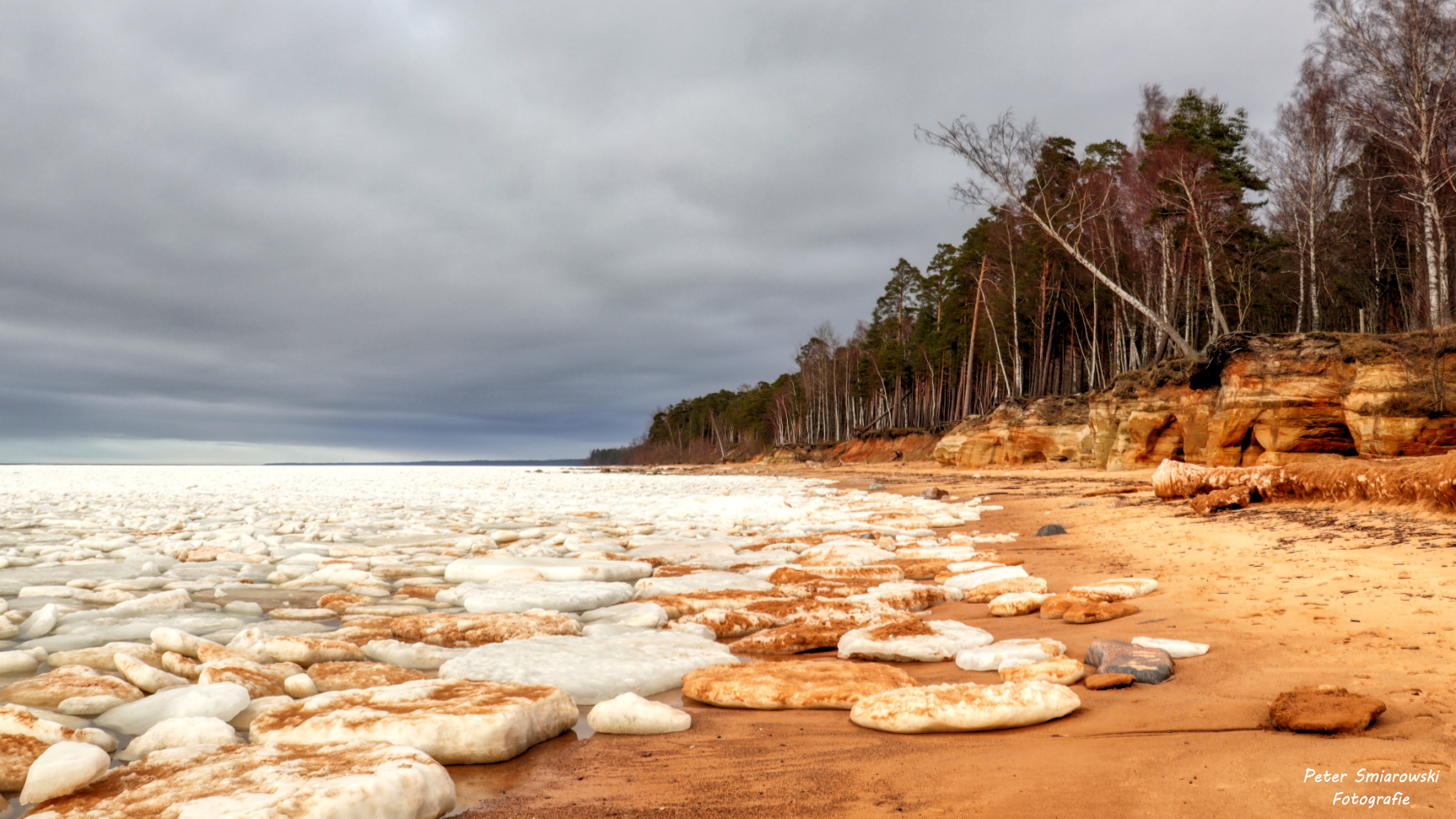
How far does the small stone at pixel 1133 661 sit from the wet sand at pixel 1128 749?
47mm

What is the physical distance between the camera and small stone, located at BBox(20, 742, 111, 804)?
1564 millimetres

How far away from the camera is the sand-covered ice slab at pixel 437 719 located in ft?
6.30

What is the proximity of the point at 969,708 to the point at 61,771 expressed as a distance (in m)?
2.33

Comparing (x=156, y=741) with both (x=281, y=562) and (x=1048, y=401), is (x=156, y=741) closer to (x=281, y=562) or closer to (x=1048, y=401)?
(x=281, y=562)

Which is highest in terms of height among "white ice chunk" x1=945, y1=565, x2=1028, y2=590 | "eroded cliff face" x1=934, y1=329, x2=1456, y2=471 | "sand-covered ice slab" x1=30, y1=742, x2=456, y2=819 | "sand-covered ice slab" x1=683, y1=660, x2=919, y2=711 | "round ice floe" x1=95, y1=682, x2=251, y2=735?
"eroded cliff face" x1=934, y1=329, x2=1456, y2=471

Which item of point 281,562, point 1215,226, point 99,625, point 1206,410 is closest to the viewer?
point 99,625

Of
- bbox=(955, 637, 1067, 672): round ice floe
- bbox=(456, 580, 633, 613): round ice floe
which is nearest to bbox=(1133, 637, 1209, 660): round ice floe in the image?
bbox=(955, 637, 1067, 672): round ice floe

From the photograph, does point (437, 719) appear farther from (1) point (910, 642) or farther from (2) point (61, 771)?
(1) point (910, 642)

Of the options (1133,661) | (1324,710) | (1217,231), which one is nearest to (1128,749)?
(1324,710)

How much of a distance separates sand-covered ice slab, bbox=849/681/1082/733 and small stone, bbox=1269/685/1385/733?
20.5 inches

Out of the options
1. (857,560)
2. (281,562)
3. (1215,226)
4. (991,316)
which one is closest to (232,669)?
(281,562)

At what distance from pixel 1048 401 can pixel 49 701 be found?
88.5ft

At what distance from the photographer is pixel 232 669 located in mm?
2461

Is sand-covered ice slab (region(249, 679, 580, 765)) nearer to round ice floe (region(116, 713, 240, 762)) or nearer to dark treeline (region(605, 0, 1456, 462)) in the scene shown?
round ice floe (region(116, 713, 240, 762))
